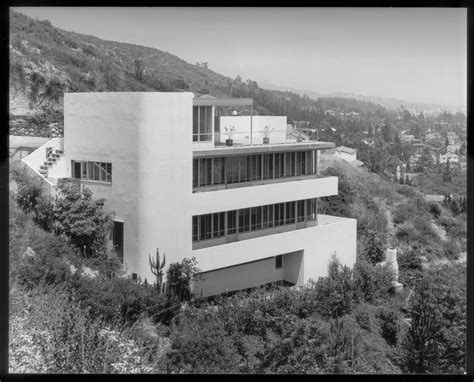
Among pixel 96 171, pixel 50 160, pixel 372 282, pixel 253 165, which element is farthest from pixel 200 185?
pixel 372 282

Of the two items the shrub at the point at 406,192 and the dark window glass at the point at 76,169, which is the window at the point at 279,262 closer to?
the dark window glass at the point at 76,169

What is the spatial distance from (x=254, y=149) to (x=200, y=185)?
1760 mm

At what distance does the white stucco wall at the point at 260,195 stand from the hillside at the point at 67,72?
9.89 metres

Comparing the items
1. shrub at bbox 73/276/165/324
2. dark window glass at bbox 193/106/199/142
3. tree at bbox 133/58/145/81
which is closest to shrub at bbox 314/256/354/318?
shrub at bbox 73/276/165/324

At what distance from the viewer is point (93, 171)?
14758mm

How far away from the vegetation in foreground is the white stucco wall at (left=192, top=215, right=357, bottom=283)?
Answer: 0.58 meters

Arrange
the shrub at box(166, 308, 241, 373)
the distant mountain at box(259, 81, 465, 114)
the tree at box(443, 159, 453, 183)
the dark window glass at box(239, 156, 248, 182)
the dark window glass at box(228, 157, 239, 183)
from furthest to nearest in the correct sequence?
the distant mountain at box(259, 81, 465, 114) → the tree at box(443, 159, 453, 183) → the dark window glass at box(239, 156, 248, 182) → the dark window glass at box(228, 157, 239, 183) → the shrub at box(166, 308, 241, 373)

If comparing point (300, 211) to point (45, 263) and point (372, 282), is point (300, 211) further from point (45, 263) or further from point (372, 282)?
point (45, 263)

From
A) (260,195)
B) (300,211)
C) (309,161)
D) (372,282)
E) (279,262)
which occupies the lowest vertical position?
(372,282)

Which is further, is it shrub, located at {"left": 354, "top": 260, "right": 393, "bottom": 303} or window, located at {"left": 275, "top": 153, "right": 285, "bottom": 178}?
window, located at {"left": 275, "top": 153, "right": 285, "bottom": 178}

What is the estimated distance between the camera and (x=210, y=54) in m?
51.6

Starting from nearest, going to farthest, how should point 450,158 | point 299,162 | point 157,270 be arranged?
point 157,270
point 299,162
point 450,158

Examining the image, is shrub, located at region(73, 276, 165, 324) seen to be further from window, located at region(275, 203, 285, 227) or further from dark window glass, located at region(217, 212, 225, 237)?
window, located at region(275, 203, 285, 227)

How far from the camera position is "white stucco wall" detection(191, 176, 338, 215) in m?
14.8
